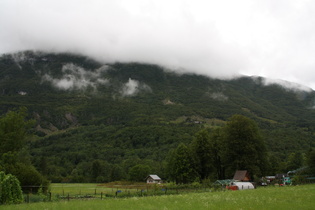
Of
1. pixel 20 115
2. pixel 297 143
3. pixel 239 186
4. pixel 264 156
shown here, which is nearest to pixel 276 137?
pixel 297 143

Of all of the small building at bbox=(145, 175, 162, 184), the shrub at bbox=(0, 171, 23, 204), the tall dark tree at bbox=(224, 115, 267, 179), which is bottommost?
the small building at bbox=(145, 175, 162, 184)

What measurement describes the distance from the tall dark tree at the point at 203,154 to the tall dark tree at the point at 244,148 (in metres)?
4.61

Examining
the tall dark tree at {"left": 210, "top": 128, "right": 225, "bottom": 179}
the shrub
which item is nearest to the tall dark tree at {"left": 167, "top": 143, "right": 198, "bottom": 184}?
the tall dark tree at {"left": 210, "top": 128, "right": 225, "bottom": 179}

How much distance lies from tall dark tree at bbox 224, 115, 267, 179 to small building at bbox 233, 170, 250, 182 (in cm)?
171

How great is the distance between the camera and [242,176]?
195 ft

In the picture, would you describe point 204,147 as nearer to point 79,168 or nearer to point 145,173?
point 145,173

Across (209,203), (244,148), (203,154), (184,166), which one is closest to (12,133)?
(184,166)

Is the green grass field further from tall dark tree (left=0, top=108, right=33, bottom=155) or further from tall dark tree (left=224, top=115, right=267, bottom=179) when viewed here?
tall dark tree (left=224, top=115, right=267, bottom=179)

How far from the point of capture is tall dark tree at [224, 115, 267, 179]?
206 feet

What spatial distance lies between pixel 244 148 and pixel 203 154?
33.9 feet

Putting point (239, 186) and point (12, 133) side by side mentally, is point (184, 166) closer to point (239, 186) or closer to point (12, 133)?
point (239, 186)

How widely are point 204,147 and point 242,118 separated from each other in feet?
39.6

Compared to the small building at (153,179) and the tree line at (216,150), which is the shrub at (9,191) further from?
the small building at (153,179)

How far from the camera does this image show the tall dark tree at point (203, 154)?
67750 millimetres
